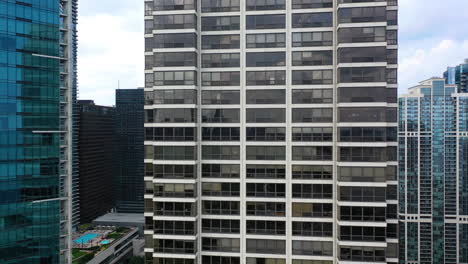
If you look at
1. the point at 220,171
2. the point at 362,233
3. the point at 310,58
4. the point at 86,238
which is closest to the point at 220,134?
the point at 220,171

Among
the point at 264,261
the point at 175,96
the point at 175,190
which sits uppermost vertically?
the point at 175,96

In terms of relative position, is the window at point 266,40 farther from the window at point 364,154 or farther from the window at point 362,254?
the window at point 362,254

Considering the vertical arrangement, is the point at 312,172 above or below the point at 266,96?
below

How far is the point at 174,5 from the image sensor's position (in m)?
40.3

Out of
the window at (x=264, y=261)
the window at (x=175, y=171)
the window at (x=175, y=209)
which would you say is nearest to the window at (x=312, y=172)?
the window at (x=264, y=261)

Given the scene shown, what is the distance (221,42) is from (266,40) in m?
6.06

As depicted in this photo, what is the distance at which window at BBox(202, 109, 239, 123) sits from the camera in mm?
40656

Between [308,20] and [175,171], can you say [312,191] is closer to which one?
[175,171]

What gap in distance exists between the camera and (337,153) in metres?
38.5

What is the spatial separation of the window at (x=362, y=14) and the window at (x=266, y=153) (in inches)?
707

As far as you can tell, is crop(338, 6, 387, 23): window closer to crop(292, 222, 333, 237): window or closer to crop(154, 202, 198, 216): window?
crop(292, 222, 333, 237): window

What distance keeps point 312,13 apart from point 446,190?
13336cm

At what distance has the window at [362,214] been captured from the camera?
Answer: 3722 cm

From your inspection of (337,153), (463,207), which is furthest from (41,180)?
(463,207)
